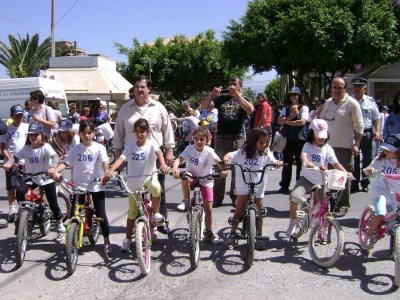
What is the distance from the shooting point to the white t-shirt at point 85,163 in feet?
17.9

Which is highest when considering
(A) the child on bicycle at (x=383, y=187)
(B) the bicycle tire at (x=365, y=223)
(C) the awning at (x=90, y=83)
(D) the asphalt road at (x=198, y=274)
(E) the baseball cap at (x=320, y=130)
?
(C) the awning at (x=90, y=83)

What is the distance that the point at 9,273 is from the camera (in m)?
4.87

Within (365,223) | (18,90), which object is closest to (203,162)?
(365,223)

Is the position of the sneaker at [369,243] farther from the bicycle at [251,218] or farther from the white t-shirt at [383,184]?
the bicycle at [251,218]

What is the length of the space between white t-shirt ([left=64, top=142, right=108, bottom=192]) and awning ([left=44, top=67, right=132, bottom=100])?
66.7 ft

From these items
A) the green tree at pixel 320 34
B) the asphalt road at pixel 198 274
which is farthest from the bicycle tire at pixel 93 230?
the green tree at pixel 320 34

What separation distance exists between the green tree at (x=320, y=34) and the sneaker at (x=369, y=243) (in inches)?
558

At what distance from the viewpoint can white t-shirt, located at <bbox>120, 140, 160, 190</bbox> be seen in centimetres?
532

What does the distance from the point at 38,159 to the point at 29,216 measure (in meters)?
0.87

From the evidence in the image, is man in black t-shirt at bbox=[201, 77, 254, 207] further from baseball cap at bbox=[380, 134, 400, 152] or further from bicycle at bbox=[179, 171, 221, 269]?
baseball cap at bbox=[380, 134, 400, 152]

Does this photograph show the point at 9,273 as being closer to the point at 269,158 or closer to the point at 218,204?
the point at 269,158

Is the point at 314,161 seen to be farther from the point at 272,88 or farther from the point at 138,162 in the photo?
the point at 272,88

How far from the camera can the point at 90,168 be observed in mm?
5477

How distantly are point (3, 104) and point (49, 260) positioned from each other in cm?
1206
